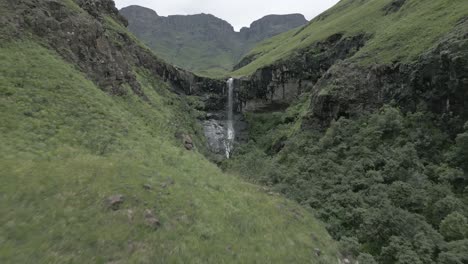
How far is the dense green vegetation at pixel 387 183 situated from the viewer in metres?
18.8

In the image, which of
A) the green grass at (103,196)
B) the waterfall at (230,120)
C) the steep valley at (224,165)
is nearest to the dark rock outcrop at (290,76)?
the waterfall at (230,120)

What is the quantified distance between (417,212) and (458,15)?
29102 mm

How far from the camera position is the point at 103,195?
604 inches

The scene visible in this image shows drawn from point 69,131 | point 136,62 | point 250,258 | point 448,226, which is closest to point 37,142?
point 69,131

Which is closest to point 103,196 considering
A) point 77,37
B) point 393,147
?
point 393,147

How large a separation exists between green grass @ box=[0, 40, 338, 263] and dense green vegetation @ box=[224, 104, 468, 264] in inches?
127

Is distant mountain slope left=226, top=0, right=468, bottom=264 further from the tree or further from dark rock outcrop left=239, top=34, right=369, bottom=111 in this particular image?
dark rock outcrop left=239, top=34, right=369, bottom=111

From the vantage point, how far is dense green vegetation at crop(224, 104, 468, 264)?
61.7 feet

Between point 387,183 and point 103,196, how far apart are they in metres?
22.4

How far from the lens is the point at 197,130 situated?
60688mm

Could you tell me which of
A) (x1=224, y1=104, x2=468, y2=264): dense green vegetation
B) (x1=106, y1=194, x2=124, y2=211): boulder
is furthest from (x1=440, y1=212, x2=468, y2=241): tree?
(x1=106, y1=194, x2=124, y2=211): boulder

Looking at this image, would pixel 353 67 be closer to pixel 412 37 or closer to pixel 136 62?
pixel 412 37

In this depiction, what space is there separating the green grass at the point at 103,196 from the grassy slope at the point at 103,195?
0.18 feet

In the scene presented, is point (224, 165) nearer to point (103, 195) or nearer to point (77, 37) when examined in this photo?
point (77, 37)
